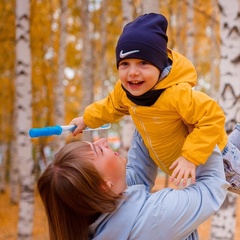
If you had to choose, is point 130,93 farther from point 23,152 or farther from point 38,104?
point 38,104

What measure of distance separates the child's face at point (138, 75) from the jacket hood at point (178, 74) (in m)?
0.05

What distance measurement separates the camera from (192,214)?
1.73 m

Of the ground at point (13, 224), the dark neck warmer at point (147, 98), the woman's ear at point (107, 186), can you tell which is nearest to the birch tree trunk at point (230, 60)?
the dark neck warmer at point (147, 98)

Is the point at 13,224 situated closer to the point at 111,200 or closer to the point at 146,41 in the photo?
the point at 111,200

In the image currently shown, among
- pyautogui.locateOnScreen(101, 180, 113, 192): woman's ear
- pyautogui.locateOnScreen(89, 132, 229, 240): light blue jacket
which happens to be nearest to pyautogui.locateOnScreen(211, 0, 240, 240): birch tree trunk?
pyautogui.locateOnScreen(89, 132, 229, 240): light blue jacket

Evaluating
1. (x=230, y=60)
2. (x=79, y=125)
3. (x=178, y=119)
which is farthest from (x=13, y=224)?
A: (x=178, y=119)

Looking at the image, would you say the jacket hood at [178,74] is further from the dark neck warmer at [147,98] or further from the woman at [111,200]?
the woman at [111,200]

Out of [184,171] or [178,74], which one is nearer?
[184,171]

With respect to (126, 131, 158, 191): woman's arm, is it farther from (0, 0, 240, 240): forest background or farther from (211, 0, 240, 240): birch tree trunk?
(211, 0, 240, 240): birch tree trunk

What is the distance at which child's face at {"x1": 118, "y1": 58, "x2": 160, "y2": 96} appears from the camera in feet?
6.26

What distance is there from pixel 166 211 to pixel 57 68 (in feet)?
34.7

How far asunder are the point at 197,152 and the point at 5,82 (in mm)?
12100

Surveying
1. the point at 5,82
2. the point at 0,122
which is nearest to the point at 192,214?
the point at 5,82

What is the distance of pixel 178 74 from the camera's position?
1.99 m
